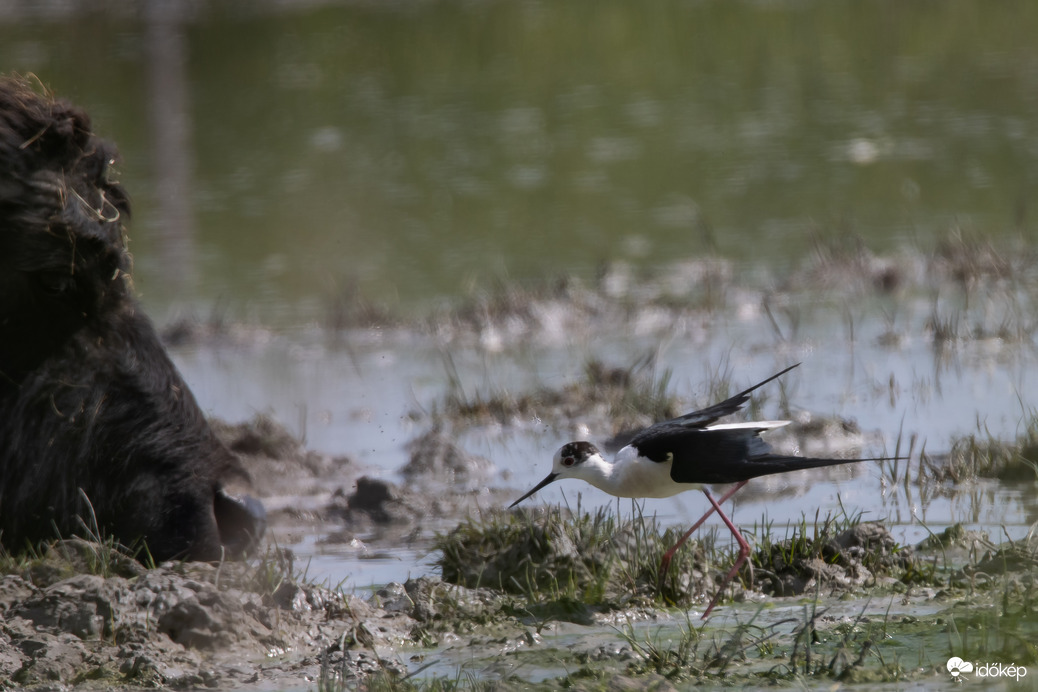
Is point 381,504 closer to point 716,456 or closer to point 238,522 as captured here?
point 238,522

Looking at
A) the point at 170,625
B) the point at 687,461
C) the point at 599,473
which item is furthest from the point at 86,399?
the point at 687,461

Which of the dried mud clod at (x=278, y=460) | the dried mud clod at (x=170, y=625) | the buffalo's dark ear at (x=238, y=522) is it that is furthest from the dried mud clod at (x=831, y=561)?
the dried mud clod at (x=278, y=460)

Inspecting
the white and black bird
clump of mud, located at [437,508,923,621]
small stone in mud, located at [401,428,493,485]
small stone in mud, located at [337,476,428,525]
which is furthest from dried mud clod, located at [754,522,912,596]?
small stone in mud, located at [401,428,493,485]

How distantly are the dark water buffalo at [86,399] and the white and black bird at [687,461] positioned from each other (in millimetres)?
1174

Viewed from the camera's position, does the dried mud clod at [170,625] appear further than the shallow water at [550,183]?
No

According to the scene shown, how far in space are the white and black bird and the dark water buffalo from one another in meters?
1.17

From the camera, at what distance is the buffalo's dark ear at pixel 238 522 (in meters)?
5.48

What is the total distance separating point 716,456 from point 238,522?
5.41 ft

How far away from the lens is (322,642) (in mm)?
4910

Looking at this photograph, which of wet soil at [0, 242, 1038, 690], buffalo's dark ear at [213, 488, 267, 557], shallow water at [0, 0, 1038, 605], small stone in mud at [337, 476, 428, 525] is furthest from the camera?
shallow water at [0, 0, 1038, 605]

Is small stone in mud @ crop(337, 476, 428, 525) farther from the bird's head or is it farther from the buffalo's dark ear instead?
the bird's head

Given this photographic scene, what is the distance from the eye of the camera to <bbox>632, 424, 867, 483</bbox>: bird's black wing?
497 centimetres

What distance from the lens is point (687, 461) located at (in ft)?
16.5

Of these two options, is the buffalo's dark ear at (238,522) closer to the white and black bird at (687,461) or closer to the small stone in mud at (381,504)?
the white and black bird at (687,461)
